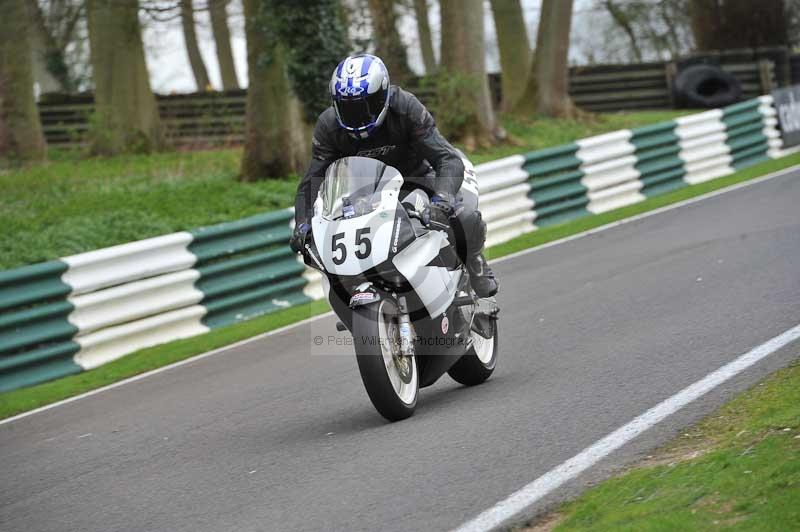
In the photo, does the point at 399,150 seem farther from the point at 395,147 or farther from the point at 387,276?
the point at 387,276

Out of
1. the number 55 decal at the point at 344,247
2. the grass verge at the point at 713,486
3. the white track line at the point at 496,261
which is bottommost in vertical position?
the white track line at the point at 496,261

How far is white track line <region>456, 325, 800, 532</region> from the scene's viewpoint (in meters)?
4.71

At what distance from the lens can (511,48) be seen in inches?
1117

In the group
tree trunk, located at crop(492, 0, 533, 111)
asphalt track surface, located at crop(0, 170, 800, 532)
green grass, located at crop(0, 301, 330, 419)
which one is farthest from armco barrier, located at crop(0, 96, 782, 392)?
tree trunk, located at crop(492, 0, 533, 111)

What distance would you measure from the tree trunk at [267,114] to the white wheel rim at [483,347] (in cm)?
1131

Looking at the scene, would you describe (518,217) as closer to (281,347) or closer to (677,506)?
(281,347)

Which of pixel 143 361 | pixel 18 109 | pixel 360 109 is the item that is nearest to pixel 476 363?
pixel 360 109

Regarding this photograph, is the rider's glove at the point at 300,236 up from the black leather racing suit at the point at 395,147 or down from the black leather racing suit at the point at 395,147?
down

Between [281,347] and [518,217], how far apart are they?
19.9 ft

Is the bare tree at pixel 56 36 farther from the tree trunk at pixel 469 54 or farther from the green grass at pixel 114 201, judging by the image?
the tree trunk at pixel 469 54

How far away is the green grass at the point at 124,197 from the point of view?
14.0 m

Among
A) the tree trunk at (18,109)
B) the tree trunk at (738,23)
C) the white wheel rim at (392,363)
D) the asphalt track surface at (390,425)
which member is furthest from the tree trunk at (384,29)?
the white wheel rim at (392,363)

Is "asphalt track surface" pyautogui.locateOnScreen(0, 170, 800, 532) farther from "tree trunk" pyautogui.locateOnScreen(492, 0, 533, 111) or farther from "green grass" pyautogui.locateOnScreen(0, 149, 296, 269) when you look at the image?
"tree trunk" pyautogui.locateOnScreen(492, 0, 533, 111)

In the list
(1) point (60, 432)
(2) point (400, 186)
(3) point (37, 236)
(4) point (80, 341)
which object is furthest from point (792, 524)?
(3) point (37, 236)
